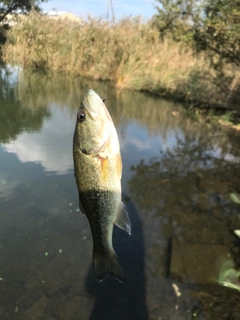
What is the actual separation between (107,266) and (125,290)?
1.96 metres

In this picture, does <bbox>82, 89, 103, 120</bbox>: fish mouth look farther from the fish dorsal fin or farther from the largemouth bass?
the fish dorsal fin

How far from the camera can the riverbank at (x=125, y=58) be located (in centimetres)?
1273

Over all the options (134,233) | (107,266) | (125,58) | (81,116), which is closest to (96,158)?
(81,116)

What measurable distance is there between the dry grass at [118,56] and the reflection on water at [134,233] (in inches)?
222

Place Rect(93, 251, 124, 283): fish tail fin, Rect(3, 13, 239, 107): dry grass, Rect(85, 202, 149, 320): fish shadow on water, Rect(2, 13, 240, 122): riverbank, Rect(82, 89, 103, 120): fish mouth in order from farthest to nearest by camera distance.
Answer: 1. Rect(3, 13, 239, 107): dry grass
2. Rect(2, 13, 240, 122): riverbank
3. Rect(85, 202, 149, 320): fish shadow on water
4. Rect(93, 251, 124, 283): fish tail fin
5. Rect(82, 89, 103, 120): fish mouth

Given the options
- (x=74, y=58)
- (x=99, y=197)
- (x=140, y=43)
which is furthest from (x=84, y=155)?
(x=74, y=58)

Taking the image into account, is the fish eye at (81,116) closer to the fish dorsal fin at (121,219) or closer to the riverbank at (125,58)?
the fish dorsal fin at (121,219)

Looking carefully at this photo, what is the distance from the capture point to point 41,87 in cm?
1534

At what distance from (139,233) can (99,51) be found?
51.5 ft

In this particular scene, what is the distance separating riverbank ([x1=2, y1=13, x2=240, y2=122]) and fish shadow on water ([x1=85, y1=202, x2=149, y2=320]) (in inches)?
316

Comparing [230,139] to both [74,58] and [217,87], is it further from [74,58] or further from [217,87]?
[74,58]

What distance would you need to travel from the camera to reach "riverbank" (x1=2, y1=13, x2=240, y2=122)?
41.8ft

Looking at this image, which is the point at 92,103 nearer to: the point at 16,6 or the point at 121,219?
the point at 121,219

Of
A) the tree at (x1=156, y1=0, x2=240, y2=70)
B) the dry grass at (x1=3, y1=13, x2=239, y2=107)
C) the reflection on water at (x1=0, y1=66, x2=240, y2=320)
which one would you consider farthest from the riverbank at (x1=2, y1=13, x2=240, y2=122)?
the reflection on water at (x1=0, y1=66, x2=240, y2=320)
